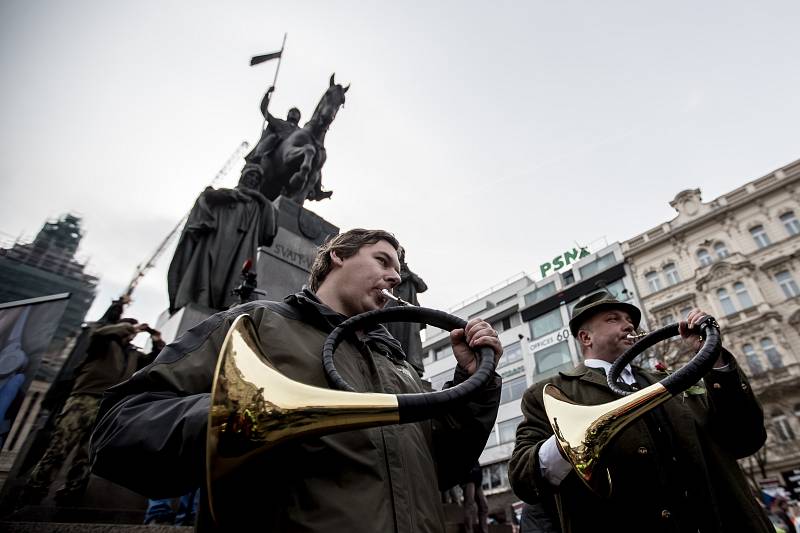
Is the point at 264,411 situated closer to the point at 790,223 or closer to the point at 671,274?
the point at 671,274

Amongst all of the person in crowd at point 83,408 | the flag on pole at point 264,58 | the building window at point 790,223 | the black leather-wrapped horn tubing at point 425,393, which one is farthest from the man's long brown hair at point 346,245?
the building window at point 790,223

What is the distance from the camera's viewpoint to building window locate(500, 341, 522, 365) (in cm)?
4188

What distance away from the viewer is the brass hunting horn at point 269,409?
45.8 inches

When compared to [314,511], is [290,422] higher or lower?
higher

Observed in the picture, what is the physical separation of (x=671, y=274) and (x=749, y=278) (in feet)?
16.8

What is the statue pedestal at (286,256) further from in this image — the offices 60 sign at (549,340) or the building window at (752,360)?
the offices 60 sign at (549,340)

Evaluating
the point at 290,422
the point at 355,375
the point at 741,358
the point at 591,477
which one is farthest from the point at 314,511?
the point at 741,358

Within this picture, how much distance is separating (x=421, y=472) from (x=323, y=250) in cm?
135

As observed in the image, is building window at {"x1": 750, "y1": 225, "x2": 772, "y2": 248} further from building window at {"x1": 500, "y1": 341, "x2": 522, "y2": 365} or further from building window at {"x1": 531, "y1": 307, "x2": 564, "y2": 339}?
building window at {"x1": 500, "y1": 341, "x2": 522, "y2": 365}

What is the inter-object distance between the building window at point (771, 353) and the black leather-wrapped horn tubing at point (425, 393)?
109ft

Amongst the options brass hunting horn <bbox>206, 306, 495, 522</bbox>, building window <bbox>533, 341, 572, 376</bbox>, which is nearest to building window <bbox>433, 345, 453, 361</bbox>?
building window <bbox>533, 341, 572, 376</bbox>

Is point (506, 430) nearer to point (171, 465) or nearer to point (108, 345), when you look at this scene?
point (108, 345)

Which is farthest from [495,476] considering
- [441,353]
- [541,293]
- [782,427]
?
[782,427]

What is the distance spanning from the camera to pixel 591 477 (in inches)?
73.1
